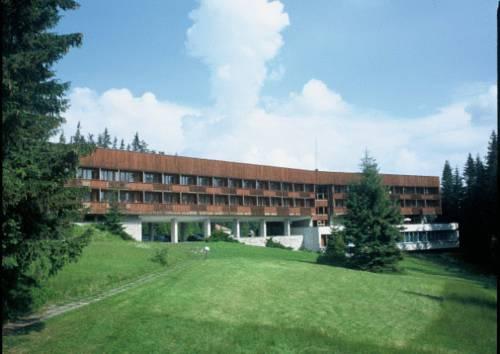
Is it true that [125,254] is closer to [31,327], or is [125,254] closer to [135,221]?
[31,327]

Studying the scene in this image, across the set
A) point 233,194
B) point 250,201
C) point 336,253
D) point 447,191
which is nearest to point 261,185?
point 250,201

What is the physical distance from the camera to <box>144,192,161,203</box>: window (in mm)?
54000

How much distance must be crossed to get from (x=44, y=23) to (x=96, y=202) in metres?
34.9

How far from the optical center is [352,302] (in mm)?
19328

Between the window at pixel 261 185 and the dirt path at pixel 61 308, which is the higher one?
the window at pixel 261 185

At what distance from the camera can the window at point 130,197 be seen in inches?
2041

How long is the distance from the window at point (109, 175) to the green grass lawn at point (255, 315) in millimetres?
25292

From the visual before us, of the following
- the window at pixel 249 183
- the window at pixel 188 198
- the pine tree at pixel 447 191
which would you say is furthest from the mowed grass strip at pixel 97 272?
the pine tree at pixel 447 191

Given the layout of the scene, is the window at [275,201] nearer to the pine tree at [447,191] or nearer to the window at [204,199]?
the window at [204,199]

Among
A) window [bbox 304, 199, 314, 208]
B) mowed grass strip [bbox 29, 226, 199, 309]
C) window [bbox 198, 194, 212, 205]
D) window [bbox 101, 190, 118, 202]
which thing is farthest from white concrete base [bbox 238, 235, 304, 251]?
mowed grass strip [bbox 29, 226, 199, 309]

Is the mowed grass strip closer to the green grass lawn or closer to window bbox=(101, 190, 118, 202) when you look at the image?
the green grass lawn

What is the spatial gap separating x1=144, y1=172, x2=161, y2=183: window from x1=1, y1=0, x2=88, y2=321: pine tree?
129 feet

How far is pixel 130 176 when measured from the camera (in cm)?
5275

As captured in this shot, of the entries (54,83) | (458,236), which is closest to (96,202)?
(54,83)
